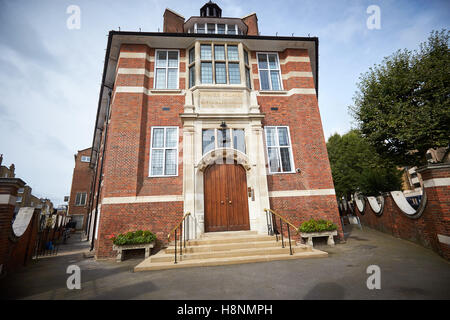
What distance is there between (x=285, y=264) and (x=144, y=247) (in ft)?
16.7

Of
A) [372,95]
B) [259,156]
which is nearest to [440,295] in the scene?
A: [259,156]

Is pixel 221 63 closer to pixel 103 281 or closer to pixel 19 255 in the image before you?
pixel 103 281

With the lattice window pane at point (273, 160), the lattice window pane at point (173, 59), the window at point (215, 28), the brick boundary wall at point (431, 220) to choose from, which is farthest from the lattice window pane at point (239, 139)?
the window at point (215, 28)

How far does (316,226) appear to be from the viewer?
8242 mm

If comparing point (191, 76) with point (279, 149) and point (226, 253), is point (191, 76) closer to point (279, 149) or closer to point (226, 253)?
point (279, 149)

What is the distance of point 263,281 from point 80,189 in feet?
122

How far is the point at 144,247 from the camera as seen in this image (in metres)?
7.55

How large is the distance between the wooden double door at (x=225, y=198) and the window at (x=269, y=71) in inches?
203

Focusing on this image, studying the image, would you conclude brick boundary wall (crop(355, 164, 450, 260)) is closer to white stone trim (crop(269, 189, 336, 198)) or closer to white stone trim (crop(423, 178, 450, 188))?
white stone trim (crop(423, 178, 450, 188))

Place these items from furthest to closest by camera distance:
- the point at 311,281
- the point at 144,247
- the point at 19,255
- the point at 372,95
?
the point at 372,95 < the point at 144,247 < the point at 19,255 < the point at 311,281

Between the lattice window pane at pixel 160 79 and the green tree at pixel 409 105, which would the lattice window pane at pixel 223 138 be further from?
the green tree at pixel 409 105

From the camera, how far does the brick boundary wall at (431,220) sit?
19.4ft

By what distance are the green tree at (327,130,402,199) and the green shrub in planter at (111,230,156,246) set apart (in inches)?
627

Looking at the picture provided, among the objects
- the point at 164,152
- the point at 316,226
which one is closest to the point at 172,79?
the point at 164,152
